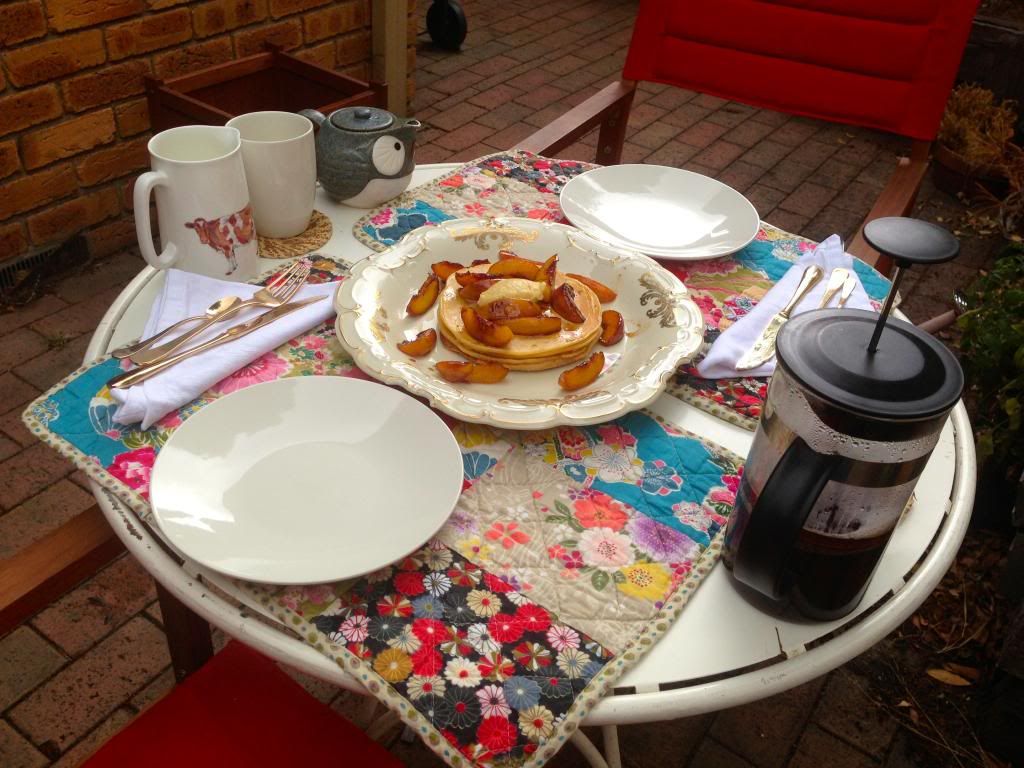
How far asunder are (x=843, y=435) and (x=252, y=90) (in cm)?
198

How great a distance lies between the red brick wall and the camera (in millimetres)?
2238

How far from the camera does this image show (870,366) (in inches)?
26.5

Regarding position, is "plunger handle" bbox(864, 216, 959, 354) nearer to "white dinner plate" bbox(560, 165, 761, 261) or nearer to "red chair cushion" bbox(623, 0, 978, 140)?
"white dinner plate" bbox(560, 165, 761, 261)

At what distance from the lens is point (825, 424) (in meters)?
0.68

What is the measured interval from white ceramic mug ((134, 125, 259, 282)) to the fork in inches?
2.6

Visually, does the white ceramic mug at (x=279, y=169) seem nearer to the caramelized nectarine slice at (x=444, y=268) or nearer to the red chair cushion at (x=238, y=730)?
the caramelized nectarine slice at (x=444, y=268)

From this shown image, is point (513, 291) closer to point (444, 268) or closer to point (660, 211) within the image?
point (444, 268)

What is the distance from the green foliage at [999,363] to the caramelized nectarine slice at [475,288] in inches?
48.6

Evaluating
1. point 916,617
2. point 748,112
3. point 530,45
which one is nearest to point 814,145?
point 748,112

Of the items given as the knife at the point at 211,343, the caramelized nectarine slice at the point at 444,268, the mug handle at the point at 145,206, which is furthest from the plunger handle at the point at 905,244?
the mug handle at the point at 145,206

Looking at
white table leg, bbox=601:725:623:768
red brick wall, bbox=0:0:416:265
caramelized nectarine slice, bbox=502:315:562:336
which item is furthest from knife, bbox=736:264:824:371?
red brick wall, bbox=0:0:416:265

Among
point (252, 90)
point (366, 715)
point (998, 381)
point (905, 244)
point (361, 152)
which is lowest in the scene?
point (366, 715)

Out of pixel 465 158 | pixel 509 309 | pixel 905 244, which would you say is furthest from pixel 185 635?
pixel 465 158

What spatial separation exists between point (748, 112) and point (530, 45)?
1195 mm
